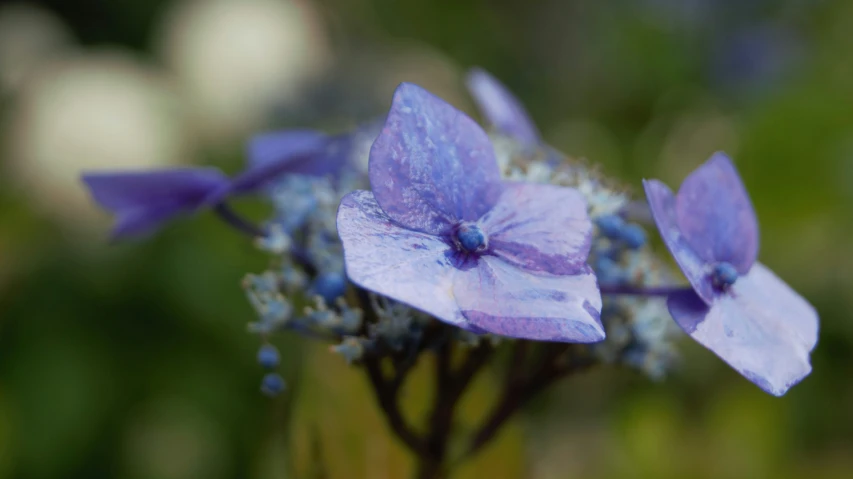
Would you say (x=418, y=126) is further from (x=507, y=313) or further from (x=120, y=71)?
(x=120, y=71)

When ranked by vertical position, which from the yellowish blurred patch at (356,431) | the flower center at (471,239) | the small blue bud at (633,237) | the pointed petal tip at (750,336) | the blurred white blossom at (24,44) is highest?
the flower center at (471,239)

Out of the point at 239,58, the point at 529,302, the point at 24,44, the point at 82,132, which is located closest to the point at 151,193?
the point at 529,302

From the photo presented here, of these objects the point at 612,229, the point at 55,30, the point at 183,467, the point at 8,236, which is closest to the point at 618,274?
the point at 612,229

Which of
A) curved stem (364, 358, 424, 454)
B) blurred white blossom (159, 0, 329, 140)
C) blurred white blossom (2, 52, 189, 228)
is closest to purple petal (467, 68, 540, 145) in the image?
curved stem (364, 358, 424, 454)

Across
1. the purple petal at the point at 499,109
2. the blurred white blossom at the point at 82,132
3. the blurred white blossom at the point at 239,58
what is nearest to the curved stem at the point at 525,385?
the purple petal at the point at 499,109

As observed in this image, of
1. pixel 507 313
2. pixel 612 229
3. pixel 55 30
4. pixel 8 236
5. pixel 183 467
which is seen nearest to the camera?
pixel 507 313

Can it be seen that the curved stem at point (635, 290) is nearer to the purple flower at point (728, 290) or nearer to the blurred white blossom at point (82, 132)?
the purple flower at point (728, 290)

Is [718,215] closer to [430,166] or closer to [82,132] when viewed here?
[430,166]
